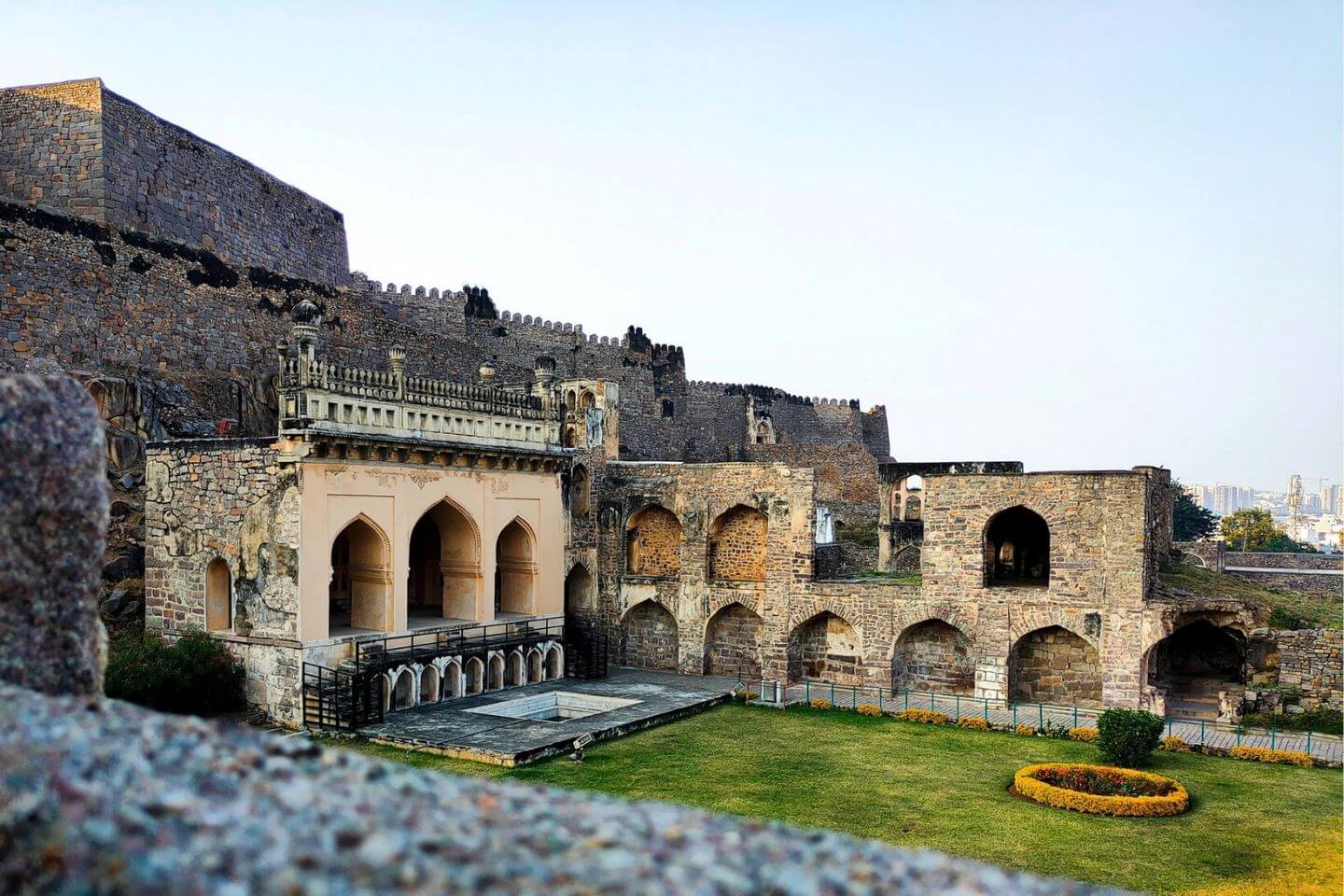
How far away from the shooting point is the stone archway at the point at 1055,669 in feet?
67.2

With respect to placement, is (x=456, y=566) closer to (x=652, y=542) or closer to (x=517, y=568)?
(x=517, y=568)

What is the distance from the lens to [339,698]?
647 inches

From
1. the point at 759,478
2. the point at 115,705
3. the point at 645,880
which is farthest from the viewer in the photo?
the point at 759,478

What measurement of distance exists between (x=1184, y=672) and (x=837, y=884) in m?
23.9

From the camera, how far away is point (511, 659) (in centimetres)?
2067

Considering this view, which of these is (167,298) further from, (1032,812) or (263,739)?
(263,739)

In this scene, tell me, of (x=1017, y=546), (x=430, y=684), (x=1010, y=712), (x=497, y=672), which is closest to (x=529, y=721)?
(x=430, y=684)

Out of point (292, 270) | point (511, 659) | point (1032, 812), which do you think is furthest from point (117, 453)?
point (1032, 812)

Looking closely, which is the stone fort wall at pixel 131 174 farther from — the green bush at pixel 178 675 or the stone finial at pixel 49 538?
the stone finial at pixel 49 538

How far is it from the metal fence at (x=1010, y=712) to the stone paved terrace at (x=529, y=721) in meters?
1.38

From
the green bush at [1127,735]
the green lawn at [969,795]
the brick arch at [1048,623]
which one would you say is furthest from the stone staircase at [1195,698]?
the green bush at [1127,735]

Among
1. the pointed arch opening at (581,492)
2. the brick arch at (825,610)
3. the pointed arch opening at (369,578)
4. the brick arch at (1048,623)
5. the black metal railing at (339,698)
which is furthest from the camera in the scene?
the pointed arch opening at (581,492)

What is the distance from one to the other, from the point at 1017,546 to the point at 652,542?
8623 mm

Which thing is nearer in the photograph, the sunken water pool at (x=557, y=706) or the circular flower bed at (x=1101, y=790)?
the circular flower bed at (x=1101, y=790)
